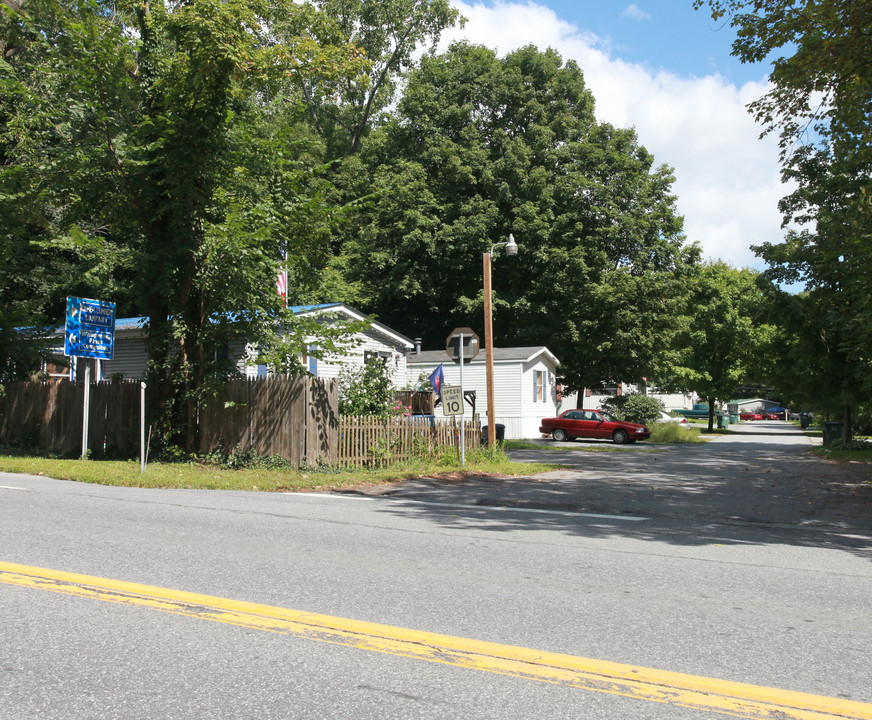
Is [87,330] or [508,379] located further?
[508,379]

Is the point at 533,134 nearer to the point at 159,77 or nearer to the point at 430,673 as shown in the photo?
the point at 159,77

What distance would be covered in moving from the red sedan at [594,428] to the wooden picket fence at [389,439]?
16040mm

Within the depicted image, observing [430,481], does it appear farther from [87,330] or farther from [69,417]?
[69,417]

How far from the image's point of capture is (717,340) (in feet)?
164

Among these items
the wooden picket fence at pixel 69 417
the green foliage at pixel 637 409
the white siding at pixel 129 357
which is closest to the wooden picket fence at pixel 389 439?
the wooden picket fence at pixel 69 417

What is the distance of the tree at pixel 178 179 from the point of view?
15156 millimetres

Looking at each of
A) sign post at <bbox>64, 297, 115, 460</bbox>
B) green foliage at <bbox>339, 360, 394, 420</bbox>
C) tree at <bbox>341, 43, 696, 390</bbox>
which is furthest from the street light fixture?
tree at <bbox>341, 43, 696, 390</bbox>

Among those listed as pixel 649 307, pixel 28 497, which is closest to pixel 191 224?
pixel 28 497

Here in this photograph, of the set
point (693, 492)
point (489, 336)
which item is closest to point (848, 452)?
point (489, 336)

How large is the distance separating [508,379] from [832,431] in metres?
14.0

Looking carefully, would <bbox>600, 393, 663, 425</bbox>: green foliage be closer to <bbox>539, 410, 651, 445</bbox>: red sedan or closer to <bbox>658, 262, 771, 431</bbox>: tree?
<bbox>539, 410, 651, 445</bbox>: red sedan

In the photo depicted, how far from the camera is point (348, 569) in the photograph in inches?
253

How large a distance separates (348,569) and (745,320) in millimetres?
48351

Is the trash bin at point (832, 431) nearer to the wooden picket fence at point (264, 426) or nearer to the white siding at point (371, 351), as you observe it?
the white siding at point (371, 351)
